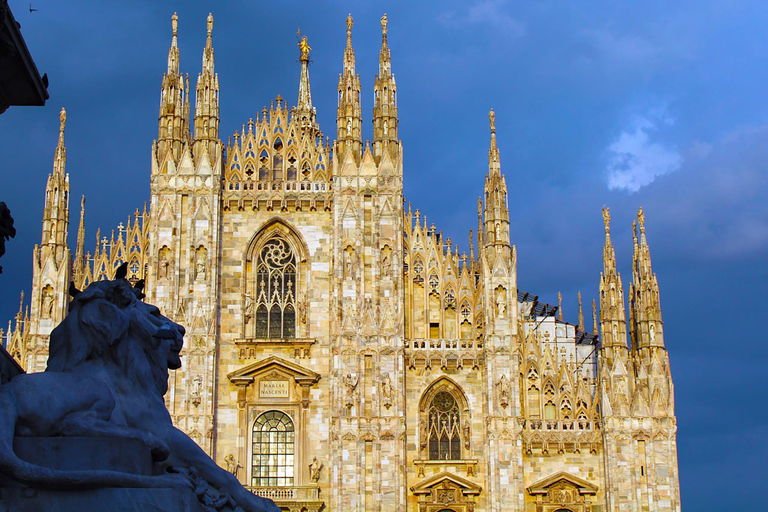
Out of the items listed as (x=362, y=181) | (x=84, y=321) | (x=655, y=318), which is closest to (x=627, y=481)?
(x=655, y=318)

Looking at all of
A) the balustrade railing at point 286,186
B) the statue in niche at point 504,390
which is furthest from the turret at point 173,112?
the statue in niche at point 504,390

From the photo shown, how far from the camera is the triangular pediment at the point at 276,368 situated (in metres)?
32.0

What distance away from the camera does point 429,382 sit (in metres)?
32.3

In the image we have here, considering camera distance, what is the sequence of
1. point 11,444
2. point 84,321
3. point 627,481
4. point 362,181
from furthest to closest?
point 362,181, point 627,481, point 84,321, point 11,444

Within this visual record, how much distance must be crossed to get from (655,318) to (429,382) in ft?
24.7

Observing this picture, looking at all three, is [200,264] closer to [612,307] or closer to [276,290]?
[276,290]

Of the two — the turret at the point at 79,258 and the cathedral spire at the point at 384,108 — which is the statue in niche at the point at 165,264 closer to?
the turret at the point at 79,258

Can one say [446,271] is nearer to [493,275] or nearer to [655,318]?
[493,275]

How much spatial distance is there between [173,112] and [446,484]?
48.4 feet

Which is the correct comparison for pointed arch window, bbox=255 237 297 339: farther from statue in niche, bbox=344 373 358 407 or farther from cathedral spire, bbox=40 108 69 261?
cathedral spire, bbox=40 108 69 261

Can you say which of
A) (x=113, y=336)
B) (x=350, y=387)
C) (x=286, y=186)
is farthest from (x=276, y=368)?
(x=113, y=336)

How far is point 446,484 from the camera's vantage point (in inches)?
1241

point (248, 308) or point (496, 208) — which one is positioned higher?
point (496, 208)

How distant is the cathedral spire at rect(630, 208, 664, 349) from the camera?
109 feet
